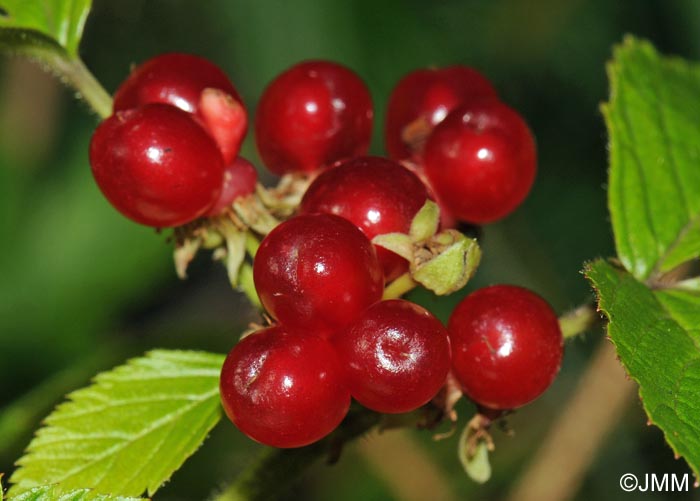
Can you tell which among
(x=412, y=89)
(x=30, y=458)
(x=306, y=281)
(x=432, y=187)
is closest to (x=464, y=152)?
(x=432, y=187)

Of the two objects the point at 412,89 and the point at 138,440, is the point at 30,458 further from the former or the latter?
the point at 412,89

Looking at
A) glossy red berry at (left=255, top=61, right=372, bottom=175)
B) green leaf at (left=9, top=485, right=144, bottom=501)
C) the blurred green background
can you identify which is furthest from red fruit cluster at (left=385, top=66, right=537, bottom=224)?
the blurred green background

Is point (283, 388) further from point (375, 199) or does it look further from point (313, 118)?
point (313, 118)

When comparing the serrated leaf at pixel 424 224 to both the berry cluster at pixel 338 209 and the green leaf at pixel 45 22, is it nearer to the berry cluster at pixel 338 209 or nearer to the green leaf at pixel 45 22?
the berry cluster at pixel 338 209

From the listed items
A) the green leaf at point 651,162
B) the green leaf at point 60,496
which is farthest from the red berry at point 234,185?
the green leaf at point 651,162

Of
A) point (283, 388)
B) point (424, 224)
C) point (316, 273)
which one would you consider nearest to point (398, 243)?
point (424, 224)

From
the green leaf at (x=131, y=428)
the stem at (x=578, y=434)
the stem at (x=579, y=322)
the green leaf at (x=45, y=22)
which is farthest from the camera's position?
the stem at (x=578, y=434)
